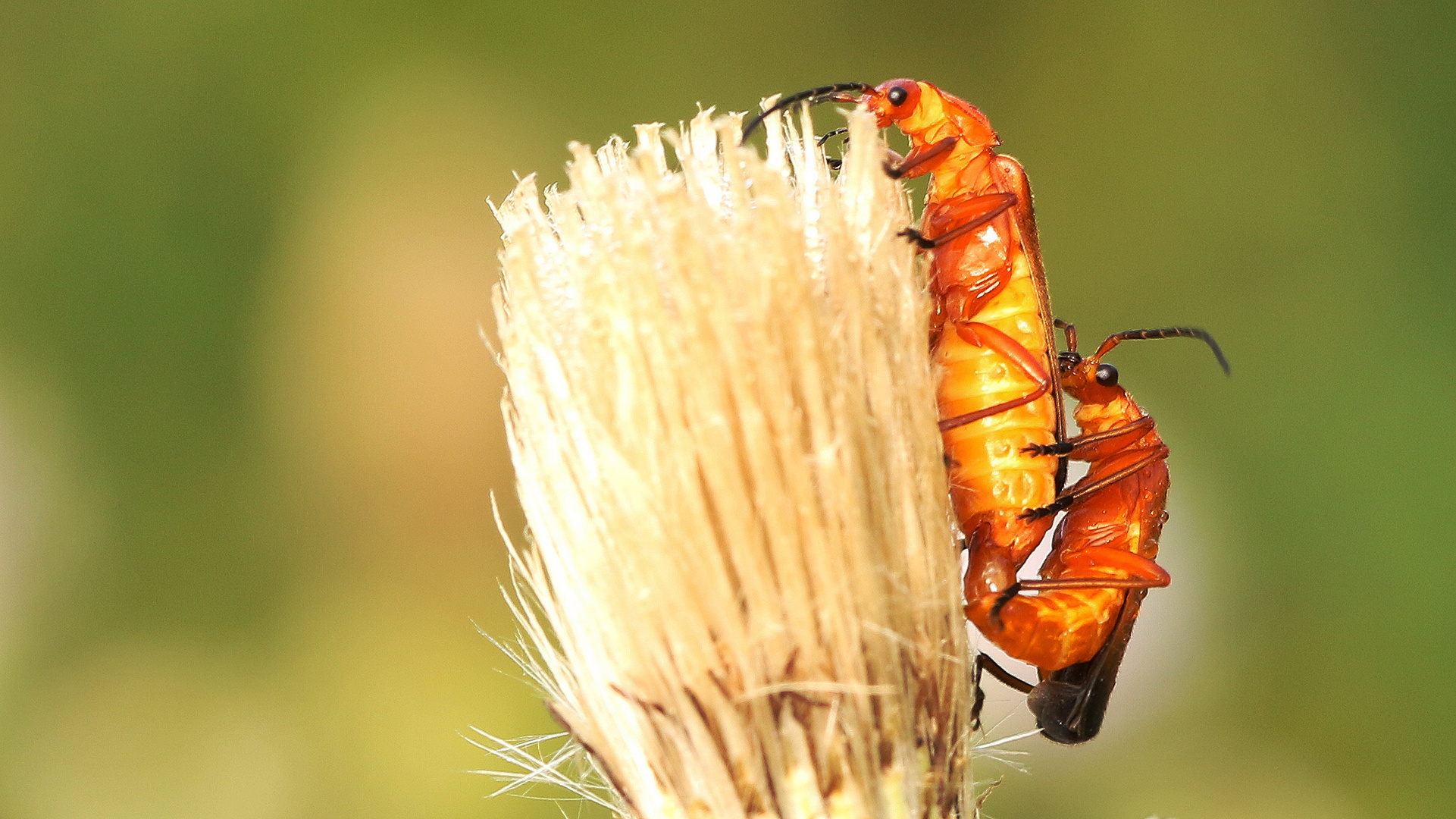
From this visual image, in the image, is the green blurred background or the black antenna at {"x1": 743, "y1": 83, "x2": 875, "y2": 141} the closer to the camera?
the black antenna at {"x1": 743, "y1": 83, "x2": 875, "y2": 141}

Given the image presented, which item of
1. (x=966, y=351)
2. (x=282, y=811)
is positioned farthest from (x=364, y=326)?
(x=966, y=351)

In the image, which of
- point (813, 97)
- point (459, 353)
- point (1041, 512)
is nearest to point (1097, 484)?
point (1041, 512)

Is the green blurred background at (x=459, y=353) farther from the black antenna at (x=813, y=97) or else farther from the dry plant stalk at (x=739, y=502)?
the dry plant stalk at (x=739, y=502)

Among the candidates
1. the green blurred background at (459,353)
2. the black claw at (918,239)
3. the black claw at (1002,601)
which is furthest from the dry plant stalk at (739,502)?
the green blurred background at (459,353)

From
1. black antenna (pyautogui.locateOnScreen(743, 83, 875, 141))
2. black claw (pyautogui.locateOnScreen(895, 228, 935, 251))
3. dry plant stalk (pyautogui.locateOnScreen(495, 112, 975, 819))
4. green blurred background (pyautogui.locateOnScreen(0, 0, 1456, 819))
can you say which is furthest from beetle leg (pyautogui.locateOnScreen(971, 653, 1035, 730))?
green blurred background (pyautogui.locateOnScreen(0, 0, 1456, 819))

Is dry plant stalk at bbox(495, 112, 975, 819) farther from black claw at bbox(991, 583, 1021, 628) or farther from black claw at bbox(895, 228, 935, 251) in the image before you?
black claw at bbox(991, 583, 1021, 628)

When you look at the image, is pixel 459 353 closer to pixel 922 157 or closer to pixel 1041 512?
pixel 922 157

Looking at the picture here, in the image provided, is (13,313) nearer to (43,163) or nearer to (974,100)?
(43,163)
